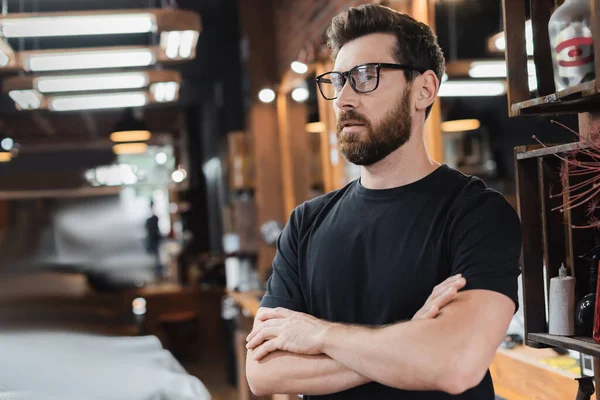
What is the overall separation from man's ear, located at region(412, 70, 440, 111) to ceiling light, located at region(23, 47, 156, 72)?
2753 millimetres

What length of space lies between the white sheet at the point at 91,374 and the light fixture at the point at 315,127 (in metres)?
1.94

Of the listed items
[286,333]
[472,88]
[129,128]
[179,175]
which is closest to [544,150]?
[286,333]

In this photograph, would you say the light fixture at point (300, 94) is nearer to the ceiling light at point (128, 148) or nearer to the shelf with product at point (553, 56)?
the shelf with product at point (553, 56)

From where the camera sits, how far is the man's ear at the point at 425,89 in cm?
165

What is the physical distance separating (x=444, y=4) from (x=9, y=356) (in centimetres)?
286

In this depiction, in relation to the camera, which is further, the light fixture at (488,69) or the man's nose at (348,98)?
the light fixture at (488,69)

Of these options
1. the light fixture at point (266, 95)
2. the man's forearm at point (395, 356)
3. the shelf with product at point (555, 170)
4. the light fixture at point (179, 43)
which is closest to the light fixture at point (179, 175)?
the light fixture at point (266, 95)

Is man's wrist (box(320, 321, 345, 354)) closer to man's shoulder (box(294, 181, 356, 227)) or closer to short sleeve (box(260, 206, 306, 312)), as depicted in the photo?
short sleeve (box(260, 206, 306, 312))

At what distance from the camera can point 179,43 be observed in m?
4.12

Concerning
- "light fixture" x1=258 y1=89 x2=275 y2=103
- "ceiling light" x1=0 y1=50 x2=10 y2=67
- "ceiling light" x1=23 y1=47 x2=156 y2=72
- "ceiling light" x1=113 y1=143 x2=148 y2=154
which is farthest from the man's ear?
"ceiling light" x1=113 y1=143 x2=148 y2=154

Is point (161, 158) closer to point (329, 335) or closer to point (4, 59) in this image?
point (4, 59)

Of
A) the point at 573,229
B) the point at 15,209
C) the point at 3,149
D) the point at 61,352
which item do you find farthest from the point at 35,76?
the point at 573,229

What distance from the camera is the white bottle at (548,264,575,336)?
1659 mm

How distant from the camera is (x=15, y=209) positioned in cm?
721
